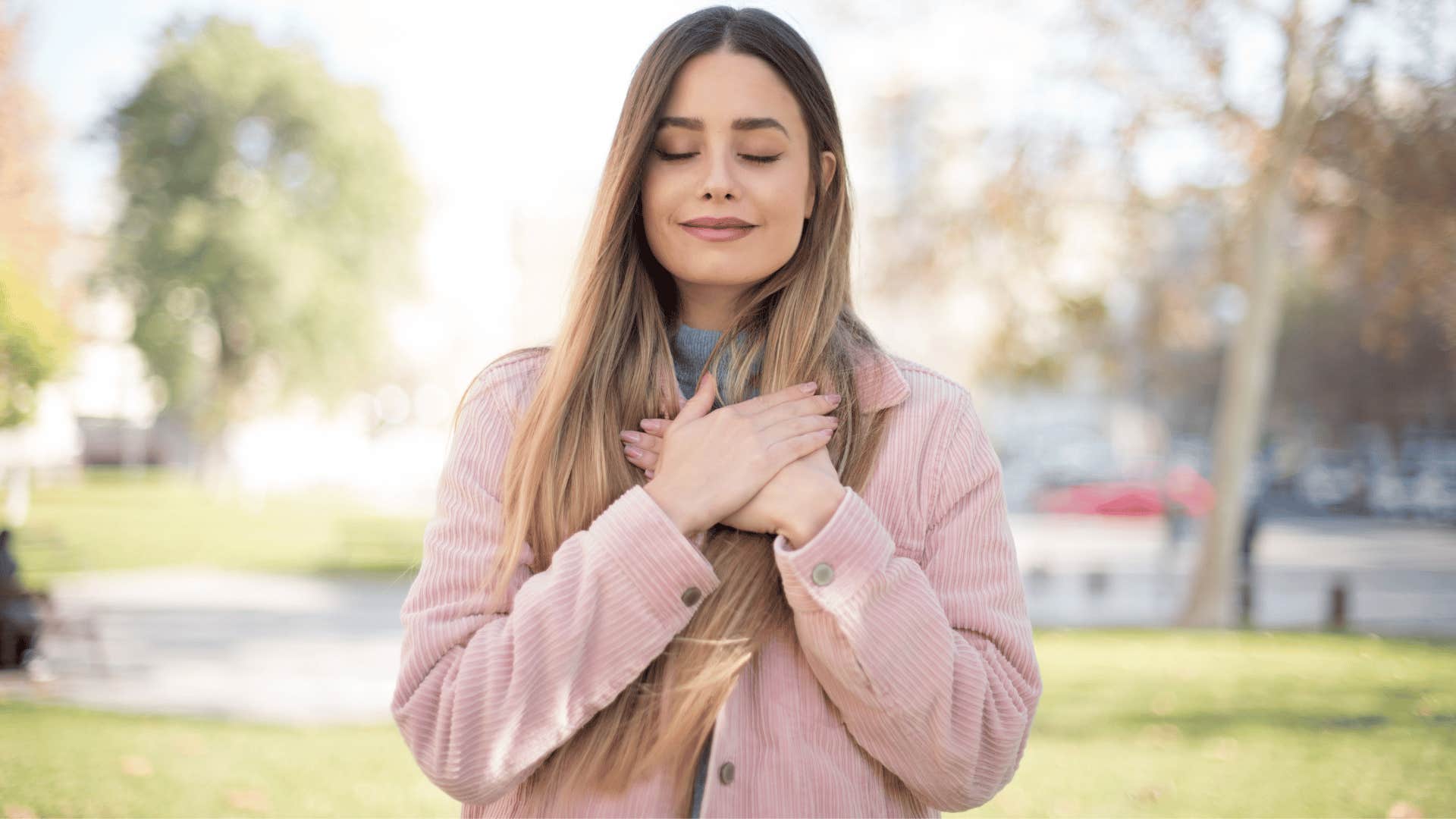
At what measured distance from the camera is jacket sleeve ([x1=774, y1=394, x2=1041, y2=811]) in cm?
180

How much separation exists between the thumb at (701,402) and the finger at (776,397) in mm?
53

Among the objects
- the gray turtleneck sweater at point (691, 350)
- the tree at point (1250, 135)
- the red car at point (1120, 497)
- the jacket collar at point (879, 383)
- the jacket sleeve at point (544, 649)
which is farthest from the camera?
the red car at point (1120, 497)

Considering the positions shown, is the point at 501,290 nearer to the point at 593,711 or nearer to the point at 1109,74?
the point at 1109,74

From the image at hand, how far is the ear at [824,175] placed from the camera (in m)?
2.18

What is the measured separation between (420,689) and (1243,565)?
643 inches

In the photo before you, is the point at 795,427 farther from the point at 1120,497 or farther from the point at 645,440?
the point at 1120,497

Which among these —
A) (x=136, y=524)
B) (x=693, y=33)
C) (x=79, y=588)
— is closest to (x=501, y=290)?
(x=136, y=524)

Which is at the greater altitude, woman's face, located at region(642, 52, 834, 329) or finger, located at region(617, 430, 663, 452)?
woman's face, located at region(642, 52, 834, 329)

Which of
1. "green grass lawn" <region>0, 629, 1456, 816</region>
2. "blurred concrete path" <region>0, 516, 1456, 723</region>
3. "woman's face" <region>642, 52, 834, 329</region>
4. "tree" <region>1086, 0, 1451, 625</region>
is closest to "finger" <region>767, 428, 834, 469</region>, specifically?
"woman's face" <region>642, 52, 834, 329</region>

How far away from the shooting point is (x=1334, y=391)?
38.6 m

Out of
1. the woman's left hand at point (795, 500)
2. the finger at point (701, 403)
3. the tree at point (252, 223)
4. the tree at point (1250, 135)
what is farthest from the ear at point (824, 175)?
the tree at point (252, 223)

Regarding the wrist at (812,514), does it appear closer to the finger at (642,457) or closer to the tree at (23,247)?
the finger at (642,457)

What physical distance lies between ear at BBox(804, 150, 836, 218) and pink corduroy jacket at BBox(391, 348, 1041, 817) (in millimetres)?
548

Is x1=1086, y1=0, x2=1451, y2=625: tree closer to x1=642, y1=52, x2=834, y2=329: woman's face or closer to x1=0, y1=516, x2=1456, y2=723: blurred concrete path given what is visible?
x1=0, y1=516, x2=1456, y2=723: blurred concrete path
